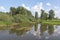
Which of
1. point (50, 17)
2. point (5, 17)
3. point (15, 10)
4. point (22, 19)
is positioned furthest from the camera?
point (50, 17)

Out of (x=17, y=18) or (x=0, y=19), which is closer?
(x=0, y=19)

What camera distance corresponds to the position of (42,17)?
12556 centimetres

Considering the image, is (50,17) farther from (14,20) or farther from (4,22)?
(4,22)

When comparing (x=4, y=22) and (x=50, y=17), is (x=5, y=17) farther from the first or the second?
(x=50, y=17)

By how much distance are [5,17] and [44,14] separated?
63970mm

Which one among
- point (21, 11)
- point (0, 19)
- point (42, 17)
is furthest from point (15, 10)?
point (0, 19)

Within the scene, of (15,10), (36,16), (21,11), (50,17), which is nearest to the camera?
(21,11)

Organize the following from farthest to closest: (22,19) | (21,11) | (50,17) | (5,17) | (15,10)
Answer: (50,17), (15,10), (21,11), (22,19), (5,17)

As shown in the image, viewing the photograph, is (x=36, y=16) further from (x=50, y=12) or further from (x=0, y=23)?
(x=0, y=23)

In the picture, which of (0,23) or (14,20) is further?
(14,20)

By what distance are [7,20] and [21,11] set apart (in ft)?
124

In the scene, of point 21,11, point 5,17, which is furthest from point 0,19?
point 21,11

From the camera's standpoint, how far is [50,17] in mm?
124500

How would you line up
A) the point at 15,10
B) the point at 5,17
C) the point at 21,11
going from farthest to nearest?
the point at 15,10, the point at 21,11, the point at 5,17
